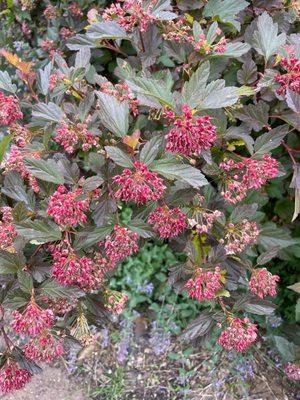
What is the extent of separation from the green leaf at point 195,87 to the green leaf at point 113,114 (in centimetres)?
16

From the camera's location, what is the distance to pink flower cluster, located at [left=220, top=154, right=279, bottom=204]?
1465 millimetres

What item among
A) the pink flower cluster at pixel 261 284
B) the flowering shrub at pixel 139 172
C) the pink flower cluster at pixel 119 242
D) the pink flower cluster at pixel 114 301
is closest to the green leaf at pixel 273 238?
the flowering shrub at pixel 139 172

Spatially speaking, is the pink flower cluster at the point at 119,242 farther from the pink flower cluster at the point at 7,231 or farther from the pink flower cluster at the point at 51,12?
the pink flower cluster at the point at 51,12

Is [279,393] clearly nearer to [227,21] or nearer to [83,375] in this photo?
[83,375]

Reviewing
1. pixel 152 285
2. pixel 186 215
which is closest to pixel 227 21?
pixel 186 215

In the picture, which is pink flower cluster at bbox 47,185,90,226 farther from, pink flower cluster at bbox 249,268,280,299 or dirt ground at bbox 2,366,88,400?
dirt ground at bbox 2,366,88,400

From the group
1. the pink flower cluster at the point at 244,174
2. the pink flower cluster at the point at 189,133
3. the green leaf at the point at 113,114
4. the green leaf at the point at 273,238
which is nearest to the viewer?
the pink flower cluster at the point at 189,133

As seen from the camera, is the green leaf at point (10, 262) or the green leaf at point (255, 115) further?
the green leaf at point (255, 115)

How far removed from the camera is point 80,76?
158 centimetres

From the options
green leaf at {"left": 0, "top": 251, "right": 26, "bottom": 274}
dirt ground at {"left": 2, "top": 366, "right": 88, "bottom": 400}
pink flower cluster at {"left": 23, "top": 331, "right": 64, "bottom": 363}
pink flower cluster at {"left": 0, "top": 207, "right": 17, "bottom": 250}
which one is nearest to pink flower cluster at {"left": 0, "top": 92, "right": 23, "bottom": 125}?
pink flower cluster at {"left": 0, "top": 207, "right": 17, "bottom": 250}

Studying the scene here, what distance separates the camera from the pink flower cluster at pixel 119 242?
1.38 m

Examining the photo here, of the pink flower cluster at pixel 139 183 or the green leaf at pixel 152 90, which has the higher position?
the green leaf at pixel 152 90

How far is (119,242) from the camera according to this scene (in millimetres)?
1376

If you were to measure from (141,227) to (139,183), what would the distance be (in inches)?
8.2
